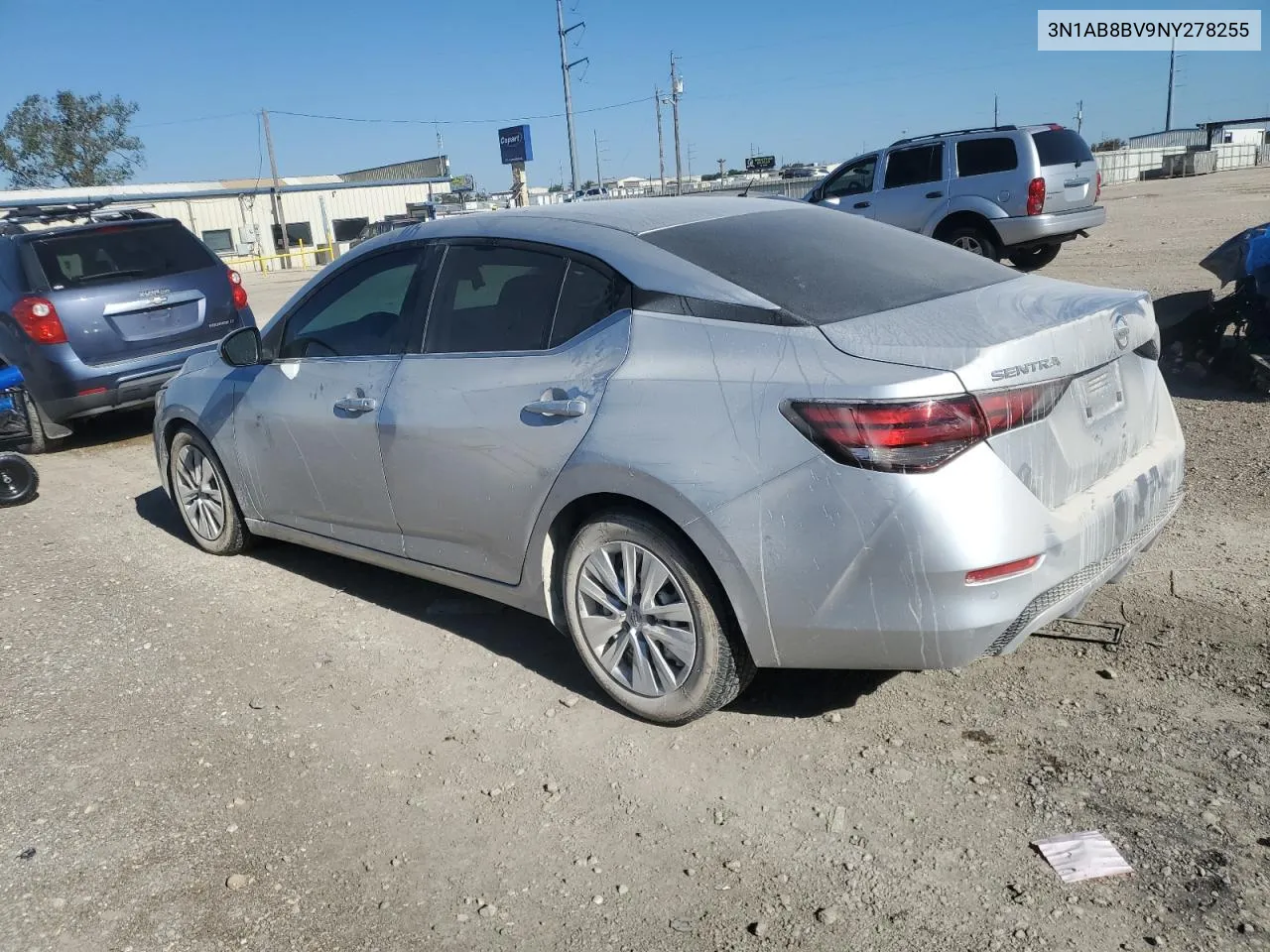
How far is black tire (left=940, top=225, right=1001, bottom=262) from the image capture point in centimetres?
1457

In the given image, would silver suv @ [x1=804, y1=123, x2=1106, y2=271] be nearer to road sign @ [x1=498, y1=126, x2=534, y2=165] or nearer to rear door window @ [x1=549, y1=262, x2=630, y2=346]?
rear door window @ [x1=549, y1=262, x2=630, y2=346]

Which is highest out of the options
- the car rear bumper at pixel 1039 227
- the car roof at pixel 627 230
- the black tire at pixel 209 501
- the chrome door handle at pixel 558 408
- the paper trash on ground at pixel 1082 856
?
the car roof at pixel 627 230

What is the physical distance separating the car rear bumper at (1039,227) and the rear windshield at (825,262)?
10.7 meters

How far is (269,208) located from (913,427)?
187 feet

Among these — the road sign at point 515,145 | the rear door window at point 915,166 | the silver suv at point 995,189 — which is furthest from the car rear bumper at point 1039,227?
the road sign at point 515,145

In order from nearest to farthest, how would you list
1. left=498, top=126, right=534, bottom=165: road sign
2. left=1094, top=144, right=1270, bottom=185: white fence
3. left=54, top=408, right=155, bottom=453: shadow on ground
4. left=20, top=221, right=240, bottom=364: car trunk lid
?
left=20, top=221, right=240, bottom=364: car trunk lid, left=54, top=408, right=155, bottom=453: shadow on ground, left=498, top=126, right=534, bottom=165: road sign, left=1094, top=144, right=1270, bottom=185: white fence

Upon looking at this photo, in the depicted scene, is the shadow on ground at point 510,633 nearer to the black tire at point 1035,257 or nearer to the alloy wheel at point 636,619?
the alloy wheel at point 636,619

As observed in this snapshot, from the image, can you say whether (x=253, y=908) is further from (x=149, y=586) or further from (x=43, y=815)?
(x=149, y=586)

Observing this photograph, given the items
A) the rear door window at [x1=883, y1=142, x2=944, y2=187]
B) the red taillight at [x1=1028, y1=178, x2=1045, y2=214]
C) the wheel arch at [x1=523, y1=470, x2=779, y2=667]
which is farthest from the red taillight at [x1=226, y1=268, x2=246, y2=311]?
the red taillight at [x1=1028, y1=178, x2=1045, y2=214]

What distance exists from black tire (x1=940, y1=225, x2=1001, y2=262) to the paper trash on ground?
1282cm

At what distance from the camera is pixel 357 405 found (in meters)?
4.27

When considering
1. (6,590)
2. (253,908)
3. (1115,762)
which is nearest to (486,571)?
(253,908)

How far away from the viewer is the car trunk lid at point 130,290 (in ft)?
27.0

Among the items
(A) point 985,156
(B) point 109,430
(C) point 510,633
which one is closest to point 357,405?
(C) point 510,633
